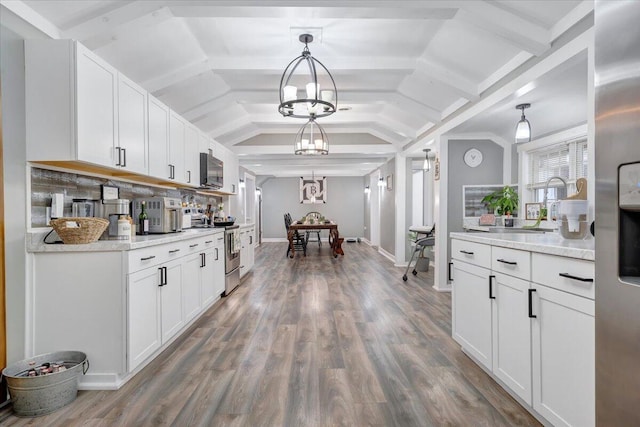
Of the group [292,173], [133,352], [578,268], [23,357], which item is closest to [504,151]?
[578,268]

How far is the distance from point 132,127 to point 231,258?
7.66ft

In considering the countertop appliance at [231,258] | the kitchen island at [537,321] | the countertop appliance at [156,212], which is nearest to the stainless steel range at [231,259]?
the countertop appliance at [231,258]

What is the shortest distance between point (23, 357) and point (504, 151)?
5.52 metres

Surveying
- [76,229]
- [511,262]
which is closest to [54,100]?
[76,229]

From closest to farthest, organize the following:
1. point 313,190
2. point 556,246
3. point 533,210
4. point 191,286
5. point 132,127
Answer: point 556,246 → point 132,127 → point 191,286 → point 533,210 → point 313,190

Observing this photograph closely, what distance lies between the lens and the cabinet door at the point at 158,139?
3.12 metres

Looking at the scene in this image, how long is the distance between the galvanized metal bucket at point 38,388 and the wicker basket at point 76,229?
72cm

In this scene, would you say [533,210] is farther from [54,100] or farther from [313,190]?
[313,190]

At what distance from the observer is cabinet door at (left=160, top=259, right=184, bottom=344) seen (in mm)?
2656

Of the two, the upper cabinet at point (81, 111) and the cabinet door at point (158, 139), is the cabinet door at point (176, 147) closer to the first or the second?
the cabinet door at point (158, 139)

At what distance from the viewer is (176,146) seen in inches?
147

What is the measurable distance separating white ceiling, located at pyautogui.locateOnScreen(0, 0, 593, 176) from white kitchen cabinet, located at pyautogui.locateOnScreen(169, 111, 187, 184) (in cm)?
33

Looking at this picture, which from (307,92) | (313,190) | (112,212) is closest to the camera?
(112,212)

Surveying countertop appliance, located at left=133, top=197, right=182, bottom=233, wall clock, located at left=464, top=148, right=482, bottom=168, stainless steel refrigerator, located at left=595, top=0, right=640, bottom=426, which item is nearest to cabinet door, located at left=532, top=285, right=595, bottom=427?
stainless steel refrigerator, located at left=595, top=0, right=640, bottom=426
